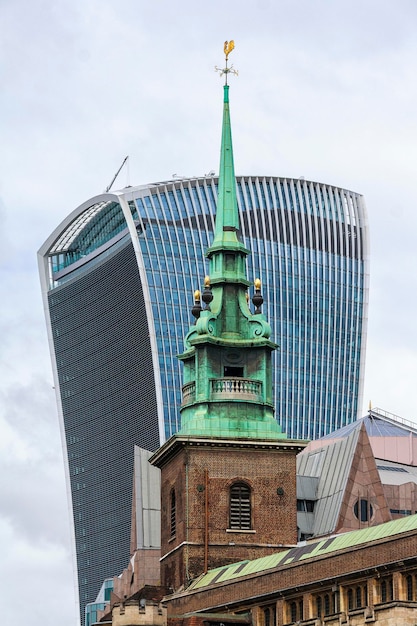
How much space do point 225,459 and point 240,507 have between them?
3.32 metres

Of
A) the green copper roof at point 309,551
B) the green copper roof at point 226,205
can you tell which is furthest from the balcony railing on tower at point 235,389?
the green copper roof at point 309,551

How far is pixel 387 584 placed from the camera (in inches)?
3915

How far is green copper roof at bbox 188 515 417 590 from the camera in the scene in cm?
10231

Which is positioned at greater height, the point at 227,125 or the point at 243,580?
the point at 227,125

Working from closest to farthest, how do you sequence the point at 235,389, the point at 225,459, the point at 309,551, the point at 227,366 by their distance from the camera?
the point at 309,551 < the point at 225,459 < the point at 235,389 < the point at 227,366

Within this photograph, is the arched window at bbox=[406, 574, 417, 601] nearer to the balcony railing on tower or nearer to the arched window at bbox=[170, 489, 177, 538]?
the balcony railing on tower

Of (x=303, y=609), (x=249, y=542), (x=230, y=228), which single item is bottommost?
(x=303, y=609)

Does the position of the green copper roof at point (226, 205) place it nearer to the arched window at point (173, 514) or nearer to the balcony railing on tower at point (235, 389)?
the balcony railing on tower at point (235, 389)

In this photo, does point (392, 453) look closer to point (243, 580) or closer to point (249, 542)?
point (249, 542)

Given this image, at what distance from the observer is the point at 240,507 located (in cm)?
12631

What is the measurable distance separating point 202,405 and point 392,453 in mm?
55385

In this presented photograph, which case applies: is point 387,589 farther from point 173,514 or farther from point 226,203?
point 226,203

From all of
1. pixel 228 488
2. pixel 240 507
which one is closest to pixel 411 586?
pixel 240 507

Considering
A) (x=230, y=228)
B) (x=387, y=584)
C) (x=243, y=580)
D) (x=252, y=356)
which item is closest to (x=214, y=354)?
(x=252, y=356)
